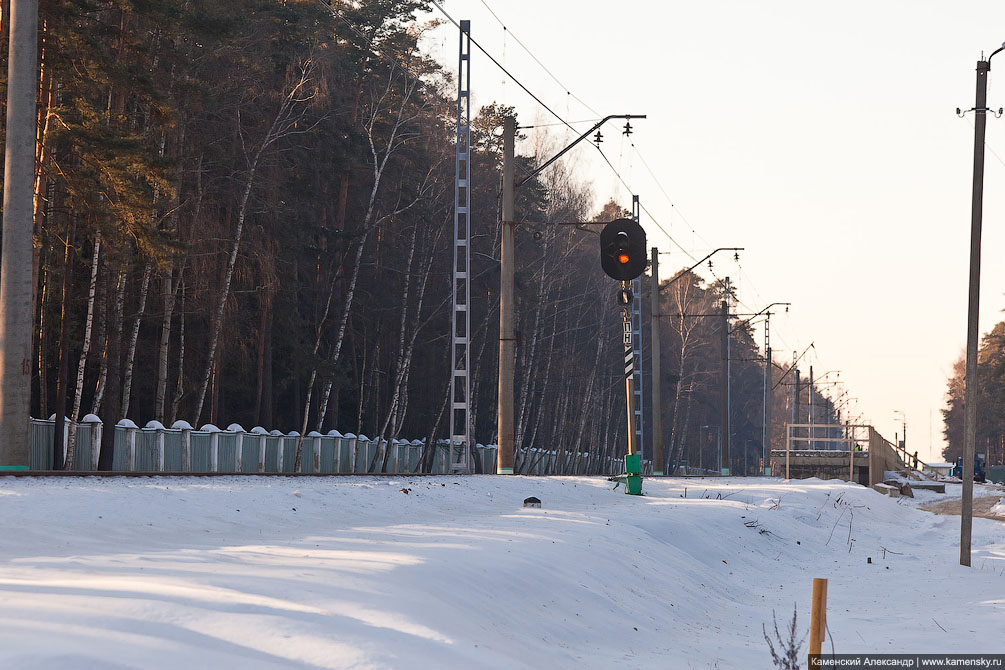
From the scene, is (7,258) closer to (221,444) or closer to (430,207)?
(221,444)

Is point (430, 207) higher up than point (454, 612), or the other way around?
point (430, 207)

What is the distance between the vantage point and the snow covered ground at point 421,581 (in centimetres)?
698

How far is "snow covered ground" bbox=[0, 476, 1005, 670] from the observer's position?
698cm

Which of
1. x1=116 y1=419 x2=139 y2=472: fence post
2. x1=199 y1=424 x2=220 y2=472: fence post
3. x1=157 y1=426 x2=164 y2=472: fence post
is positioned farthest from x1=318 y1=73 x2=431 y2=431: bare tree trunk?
x1=116 y1=419 x2=139 y2=472: fence post

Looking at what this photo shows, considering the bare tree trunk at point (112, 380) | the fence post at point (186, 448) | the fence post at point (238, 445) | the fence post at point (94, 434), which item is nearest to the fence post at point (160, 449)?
the fence post at point (186, 448)

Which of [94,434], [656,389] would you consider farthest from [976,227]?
[656,389]

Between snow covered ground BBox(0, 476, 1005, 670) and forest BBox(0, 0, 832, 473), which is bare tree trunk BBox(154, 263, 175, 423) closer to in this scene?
forest BBox(0, 0, 832, 473)

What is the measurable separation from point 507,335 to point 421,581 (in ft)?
61.9

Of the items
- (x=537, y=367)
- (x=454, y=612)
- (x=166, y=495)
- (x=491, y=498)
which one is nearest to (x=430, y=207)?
(x=537, y=367)

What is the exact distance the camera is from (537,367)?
6800 cm

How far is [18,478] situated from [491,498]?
8852mm

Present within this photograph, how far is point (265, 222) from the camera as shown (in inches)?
1474

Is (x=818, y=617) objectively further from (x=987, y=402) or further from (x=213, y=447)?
(x=987, y=402)

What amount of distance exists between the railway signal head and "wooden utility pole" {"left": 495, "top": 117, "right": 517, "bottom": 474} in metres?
6.24
